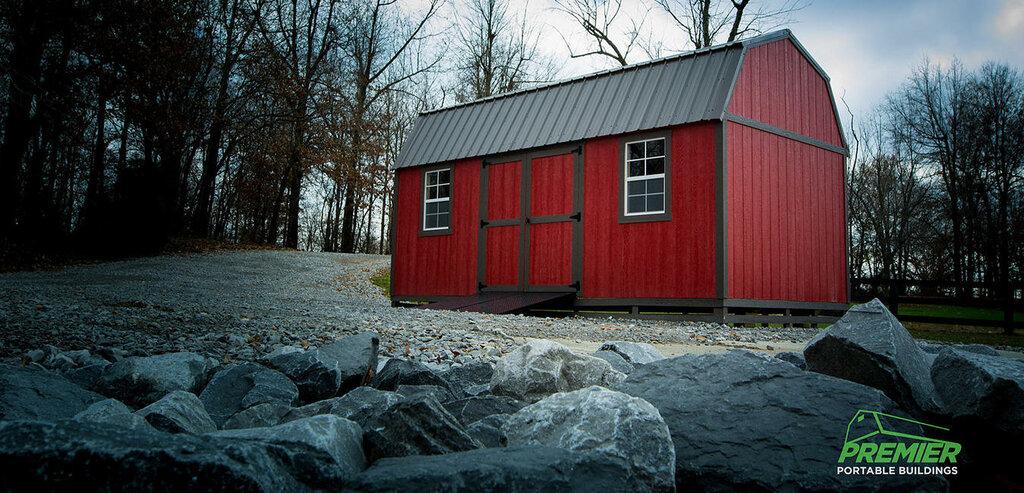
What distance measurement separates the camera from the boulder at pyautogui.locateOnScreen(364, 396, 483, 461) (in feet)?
6.93

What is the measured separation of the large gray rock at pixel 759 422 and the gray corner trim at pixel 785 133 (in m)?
8.42

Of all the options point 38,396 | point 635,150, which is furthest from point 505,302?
point 38,396

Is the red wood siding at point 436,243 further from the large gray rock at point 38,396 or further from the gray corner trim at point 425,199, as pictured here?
the large gray rock at point 38,396

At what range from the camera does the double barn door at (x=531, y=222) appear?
1197 cm

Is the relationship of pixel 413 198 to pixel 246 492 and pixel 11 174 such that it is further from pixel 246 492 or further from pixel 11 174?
pixel 246 492

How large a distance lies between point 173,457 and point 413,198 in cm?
1336

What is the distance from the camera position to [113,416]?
2.35 meters

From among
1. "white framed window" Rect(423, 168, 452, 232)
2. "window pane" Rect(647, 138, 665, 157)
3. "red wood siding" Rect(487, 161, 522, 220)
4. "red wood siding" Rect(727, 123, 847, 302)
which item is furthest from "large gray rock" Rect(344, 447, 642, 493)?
"white framed window" Rect(423, 168, 452, 232)

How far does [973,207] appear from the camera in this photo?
26.5 m

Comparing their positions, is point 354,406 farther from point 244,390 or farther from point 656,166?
point 656,166

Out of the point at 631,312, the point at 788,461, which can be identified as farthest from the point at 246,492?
the point at 631,312

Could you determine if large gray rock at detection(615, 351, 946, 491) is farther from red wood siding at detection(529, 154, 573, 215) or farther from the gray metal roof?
red wood siding at detection(529, 154, 573, 215)

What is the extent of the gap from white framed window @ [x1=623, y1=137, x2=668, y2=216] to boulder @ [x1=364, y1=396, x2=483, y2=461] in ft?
30.2

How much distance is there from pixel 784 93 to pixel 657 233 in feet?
12.3
